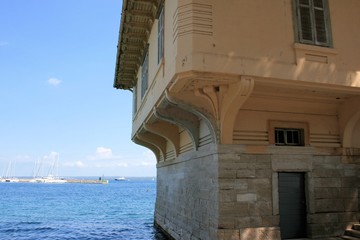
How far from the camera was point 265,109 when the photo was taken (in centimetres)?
985

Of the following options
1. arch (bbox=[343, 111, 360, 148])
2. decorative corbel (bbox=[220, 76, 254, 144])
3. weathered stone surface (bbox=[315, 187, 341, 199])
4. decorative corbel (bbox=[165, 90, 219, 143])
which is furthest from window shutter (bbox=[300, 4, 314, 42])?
weathered stone surface (bbox=[315, 187, 341, 199])

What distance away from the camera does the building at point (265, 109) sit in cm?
826

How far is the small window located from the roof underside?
535 centimetres

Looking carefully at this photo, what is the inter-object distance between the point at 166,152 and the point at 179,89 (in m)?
7.67

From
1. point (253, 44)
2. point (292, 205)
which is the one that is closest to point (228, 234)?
point (292, 205)

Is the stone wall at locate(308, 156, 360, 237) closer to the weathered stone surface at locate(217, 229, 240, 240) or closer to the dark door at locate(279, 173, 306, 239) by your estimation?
the dark door at locate(279, 173, 306, 239)

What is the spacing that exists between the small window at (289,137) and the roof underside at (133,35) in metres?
5.35

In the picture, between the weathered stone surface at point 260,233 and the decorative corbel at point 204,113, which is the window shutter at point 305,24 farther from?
the weathered stone surface at point 260,233

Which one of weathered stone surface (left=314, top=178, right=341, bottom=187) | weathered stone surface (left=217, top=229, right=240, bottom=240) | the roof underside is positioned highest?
the roof underside

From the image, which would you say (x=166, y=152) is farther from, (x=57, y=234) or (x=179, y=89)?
(x=57, y=234)

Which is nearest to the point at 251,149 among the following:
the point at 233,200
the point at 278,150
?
the point at 278,150

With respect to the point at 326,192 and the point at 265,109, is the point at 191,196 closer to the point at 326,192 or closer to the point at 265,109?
the point at 265,109

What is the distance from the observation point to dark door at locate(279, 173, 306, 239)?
971 cm

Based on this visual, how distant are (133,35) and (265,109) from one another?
680cm
